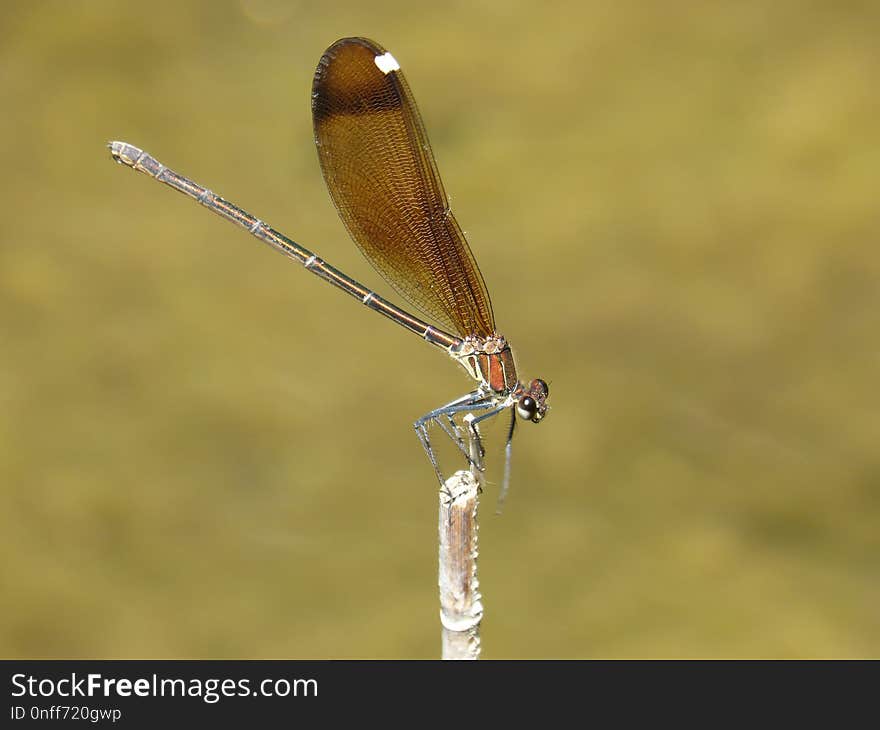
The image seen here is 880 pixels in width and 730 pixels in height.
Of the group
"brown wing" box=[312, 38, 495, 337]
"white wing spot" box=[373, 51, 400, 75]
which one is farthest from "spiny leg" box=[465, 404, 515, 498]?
"white wing spot" box=[373, 51, 400, 75]

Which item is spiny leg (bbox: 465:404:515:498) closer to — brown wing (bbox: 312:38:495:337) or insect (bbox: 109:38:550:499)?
insect (bbox: 109:38:550:499)

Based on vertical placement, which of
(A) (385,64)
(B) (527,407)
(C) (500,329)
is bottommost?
(B) (527,407)

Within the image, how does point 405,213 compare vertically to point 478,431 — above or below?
above

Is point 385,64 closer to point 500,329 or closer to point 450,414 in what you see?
point 450,414

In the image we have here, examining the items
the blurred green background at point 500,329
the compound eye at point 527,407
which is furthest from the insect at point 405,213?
the blurred green background at point 500,329

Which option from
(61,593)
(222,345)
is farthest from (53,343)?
A: (61,593)

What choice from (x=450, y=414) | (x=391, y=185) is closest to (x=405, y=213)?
(x=391, y=185)

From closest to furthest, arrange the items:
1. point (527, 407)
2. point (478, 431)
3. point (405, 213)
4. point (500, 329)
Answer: point (478, 431)
point (527, 407)
point (405, 213)
point (500, 329)

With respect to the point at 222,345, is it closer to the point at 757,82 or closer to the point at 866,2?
the point at 757,82
